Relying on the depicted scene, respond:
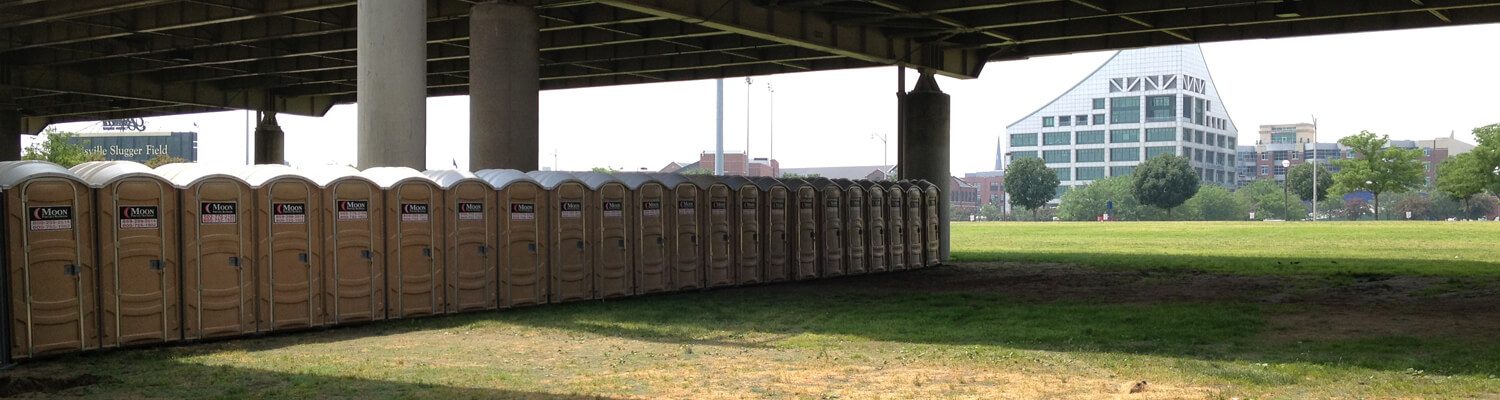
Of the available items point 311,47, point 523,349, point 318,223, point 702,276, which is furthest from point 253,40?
point 523,349

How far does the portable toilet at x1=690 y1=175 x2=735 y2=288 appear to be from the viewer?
77.3 ft

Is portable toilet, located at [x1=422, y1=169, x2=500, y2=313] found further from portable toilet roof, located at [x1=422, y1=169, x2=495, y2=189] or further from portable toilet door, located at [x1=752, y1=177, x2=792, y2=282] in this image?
portable toilet door, located at [x1=752, y1=177, x2=792, y2=282]

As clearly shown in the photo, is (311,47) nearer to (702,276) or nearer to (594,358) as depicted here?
(702,276)

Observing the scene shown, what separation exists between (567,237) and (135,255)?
275 inches

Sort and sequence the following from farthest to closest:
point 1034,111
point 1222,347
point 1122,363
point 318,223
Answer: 1. point 1034,111
2. point 318,223
3. point 1222,347
4. point 1122,363

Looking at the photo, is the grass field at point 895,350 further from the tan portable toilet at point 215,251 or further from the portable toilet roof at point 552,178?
the portable toilet roof at point 552,178

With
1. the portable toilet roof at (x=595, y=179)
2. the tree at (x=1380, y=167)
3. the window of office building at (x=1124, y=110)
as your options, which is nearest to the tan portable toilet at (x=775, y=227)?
the portable toilet roof at (x=595, y=179)

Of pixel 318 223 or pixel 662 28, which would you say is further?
pixel 662 28

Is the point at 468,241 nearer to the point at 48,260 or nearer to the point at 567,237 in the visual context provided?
the point at 567,237

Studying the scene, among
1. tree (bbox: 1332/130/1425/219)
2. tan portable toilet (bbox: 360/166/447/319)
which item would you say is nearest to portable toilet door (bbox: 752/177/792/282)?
tan portable toilet (bbox: 360/166/447/319)

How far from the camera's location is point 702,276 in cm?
2353

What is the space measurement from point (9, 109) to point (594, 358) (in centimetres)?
4708

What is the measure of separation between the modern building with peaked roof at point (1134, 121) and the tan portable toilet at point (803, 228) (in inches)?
5162

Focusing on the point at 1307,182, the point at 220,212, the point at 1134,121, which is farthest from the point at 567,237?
the point at 1134,121
